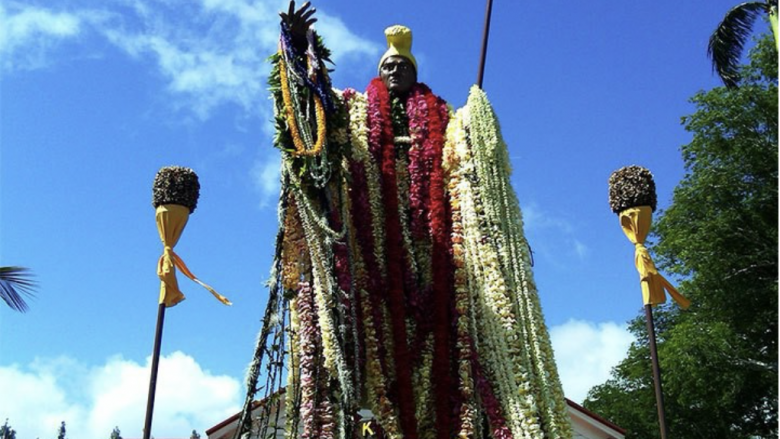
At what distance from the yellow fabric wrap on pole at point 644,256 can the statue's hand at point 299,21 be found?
4.68 metres

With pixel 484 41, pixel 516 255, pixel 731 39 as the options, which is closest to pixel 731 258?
pixel 731 39

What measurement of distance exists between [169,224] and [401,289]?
299 cm

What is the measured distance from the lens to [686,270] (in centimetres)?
2070

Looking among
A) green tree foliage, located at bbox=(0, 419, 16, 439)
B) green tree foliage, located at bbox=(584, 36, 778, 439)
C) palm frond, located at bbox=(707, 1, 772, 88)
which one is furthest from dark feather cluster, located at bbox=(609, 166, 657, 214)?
green tree foliage, located at bbox=(0, 419, 16, 439)

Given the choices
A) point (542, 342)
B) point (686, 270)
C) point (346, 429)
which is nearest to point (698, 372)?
point (686, 270)

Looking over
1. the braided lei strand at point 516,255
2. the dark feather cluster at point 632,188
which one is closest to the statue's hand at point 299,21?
the braided lei strand at point 516,255

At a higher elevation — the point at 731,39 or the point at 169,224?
the point at 731,39

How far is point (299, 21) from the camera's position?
7812mm

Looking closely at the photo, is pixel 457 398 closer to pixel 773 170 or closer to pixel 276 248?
pixel 276 248

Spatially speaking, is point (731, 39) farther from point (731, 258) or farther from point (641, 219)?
point (641, 219)

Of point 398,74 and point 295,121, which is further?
point 398,74

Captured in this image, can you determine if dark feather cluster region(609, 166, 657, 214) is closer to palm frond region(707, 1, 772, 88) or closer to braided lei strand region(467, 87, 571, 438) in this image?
braided lei strand region(467, 87, 571, 438)

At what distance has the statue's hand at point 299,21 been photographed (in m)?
7.77

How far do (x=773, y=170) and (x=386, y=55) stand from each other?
14685mm
